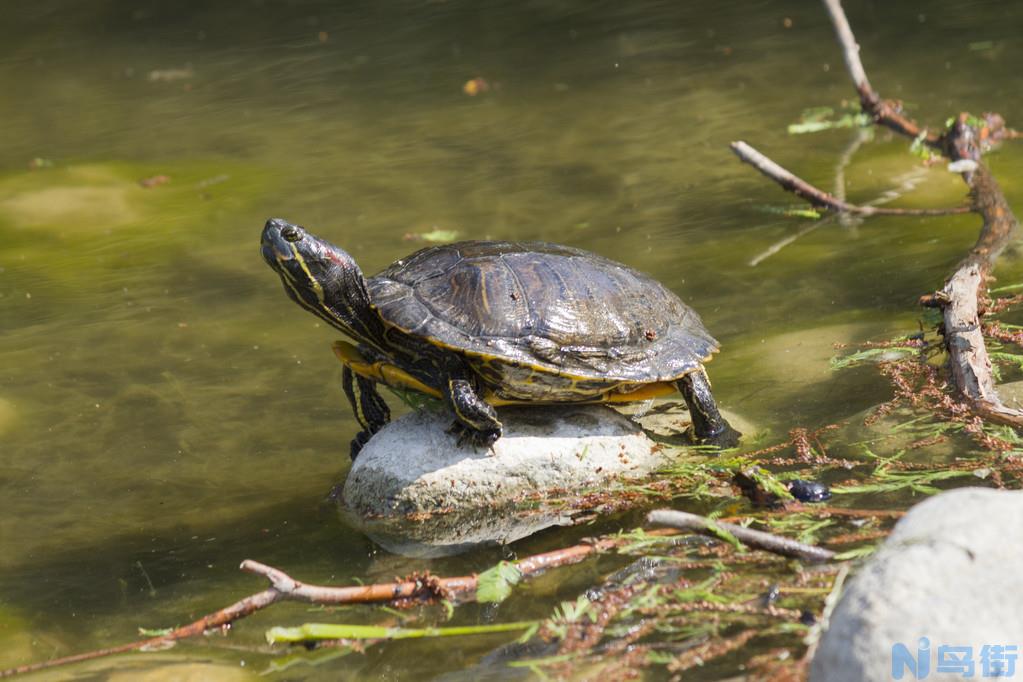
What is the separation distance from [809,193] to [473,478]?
12.3 ft

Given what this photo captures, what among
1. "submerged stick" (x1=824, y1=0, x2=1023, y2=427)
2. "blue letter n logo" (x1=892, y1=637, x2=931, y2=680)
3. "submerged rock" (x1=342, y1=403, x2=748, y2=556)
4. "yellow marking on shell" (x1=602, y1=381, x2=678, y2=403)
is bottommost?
"submerged rock" (x1=342, y1=403, x2=748, y2=556)

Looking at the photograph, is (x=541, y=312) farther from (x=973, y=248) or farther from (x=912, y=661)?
(x=973, y=248)

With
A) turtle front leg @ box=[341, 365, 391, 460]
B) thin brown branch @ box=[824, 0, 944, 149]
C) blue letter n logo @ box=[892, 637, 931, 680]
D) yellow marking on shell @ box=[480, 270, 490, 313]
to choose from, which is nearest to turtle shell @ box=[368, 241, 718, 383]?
yellow marking on shell @ box=[480, 270, 490, 313]

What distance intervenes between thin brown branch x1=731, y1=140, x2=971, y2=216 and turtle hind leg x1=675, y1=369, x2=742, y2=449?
8.56 ft

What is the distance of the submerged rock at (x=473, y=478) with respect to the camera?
4.34 metres

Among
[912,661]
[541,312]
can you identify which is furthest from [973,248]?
[912,661]

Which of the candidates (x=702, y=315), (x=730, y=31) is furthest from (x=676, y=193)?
(x=730, y=31)

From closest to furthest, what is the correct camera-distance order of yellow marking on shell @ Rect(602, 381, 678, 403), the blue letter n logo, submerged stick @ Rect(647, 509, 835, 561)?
the blue letter n logo → submerged stick @ Rect(647, 509, 835, 561) → yellow marking on shell @ Rect(602, 381, 678, 403)

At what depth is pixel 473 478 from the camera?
173 inches

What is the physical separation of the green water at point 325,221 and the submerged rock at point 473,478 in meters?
0.13

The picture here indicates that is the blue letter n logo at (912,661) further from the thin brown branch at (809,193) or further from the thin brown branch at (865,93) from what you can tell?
the thin brown branch at (865,93)

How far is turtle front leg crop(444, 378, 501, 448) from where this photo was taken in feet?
14.1

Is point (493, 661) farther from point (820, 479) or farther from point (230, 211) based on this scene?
point (230, 211)

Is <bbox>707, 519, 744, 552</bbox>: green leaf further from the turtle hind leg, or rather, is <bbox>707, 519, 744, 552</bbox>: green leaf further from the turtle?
the turtle hind leg
